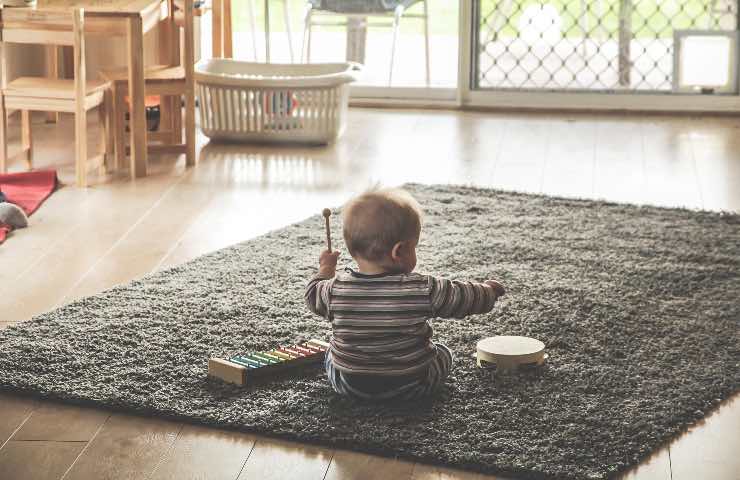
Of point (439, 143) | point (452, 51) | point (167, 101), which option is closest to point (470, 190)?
point (439, 143)

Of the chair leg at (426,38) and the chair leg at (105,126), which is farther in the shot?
the chair leg at (426,38)

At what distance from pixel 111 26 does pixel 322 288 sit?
219 cm

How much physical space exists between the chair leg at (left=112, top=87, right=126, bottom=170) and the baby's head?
2.32 m

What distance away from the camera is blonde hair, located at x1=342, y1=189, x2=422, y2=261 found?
203 cm

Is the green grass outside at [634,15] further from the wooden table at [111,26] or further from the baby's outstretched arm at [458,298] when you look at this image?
the baby's outstretched arm at [458,298]

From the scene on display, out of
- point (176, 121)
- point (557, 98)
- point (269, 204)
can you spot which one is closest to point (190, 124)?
point (176, 121)

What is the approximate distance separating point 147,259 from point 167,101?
5.45ft

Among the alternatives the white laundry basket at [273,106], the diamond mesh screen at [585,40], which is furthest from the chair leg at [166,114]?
the diamond mesh screen at [585,40]

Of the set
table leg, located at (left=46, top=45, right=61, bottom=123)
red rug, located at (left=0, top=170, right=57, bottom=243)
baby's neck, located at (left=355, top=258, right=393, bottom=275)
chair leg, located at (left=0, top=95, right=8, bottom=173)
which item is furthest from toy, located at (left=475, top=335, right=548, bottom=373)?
table leg, located at (left=46, top=45, right=61, bottom=123)

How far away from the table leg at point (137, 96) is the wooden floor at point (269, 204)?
0.31ft

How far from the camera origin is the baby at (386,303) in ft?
6.70

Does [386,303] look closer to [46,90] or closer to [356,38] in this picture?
[46,90]

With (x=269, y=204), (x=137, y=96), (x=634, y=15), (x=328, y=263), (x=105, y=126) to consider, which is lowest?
(x=269, y=204)

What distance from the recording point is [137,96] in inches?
159
